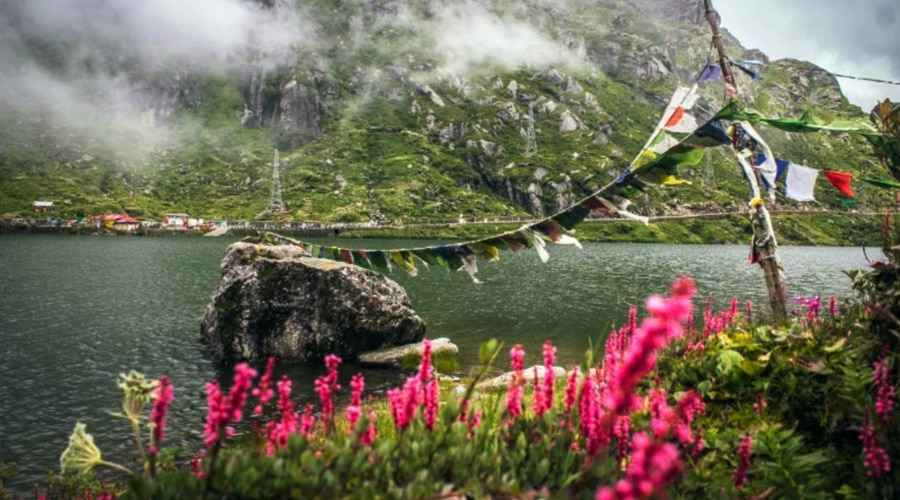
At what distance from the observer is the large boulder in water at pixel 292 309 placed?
25.5m

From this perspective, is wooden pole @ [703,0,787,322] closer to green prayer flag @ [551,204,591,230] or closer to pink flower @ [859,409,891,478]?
green prayer flag @ [551,204,591,230]

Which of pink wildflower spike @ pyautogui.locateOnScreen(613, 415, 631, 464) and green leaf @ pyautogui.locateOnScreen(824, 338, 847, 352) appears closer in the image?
pink wildflower spike @ pyautogui.locateOnScreen(613, 415, 631, 464)

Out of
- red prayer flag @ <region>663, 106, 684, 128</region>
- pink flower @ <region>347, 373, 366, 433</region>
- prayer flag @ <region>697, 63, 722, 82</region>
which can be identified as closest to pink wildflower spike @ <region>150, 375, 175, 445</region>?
pink flower @ <region>347, 373, 366, 433</region>

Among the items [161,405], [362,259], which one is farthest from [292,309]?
[161,405]

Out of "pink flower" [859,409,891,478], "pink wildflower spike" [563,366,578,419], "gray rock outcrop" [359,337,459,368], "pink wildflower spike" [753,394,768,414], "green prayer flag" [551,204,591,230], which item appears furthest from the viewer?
"gray rock outcrop" [359,337,459,368]

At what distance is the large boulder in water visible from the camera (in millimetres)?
25547

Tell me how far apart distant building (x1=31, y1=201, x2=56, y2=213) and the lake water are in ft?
413

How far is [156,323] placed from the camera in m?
33.9

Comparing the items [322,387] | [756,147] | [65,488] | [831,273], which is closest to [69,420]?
[65,488]

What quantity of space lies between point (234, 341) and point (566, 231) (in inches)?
855

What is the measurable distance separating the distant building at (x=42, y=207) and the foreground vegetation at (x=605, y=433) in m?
222

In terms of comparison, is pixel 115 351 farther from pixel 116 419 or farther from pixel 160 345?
pixel 116 419

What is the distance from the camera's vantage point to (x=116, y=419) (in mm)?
17906

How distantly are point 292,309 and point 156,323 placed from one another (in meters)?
14.5
